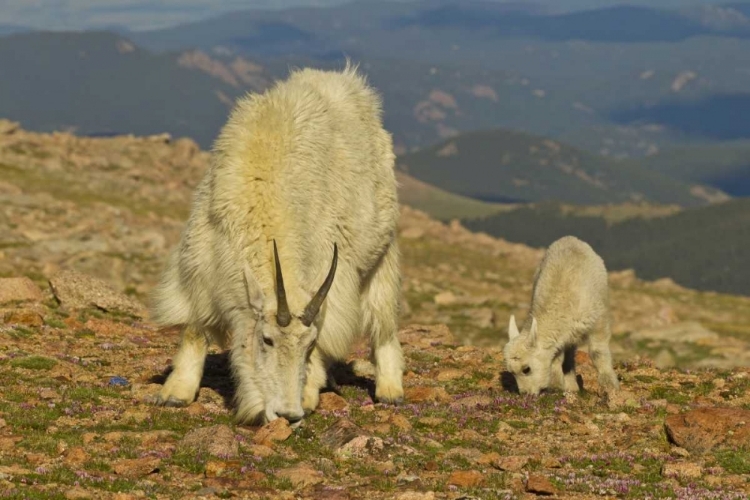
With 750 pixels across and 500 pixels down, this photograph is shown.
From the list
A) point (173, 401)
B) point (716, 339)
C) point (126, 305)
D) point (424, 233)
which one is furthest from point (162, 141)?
point (173, 401)

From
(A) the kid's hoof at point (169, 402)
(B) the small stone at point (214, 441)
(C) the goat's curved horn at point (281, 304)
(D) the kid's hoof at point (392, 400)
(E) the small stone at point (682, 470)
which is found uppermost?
(C) the goat's curved horn at point (281, 304)

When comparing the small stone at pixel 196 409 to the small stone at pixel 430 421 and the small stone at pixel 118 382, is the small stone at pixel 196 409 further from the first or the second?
the small stone at pixel 430 421

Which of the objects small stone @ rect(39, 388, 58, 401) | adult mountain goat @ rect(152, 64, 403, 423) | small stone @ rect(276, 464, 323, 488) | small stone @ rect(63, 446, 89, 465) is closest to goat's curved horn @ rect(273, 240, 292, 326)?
adult mountain goat @ rect(152, 64, 403, 423)

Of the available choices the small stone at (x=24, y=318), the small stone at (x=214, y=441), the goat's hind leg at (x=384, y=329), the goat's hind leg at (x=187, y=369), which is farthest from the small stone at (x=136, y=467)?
the small stone at (x=24, y=318)

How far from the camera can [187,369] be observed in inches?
608

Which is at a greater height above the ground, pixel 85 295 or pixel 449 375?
pixel 449 375

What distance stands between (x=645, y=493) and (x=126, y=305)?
16962mm

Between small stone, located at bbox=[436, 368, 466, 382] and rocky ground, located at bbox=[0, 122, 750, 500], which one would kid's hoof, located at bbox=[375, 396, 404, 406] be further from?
small stone, located at bbox=[436, 368, 466, 382]

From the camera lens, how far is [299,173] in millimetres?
14836

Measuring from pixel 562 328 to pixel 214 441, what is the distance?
8397 mm

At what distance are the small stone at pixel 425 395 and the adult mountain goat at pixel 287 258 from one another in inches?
15.2

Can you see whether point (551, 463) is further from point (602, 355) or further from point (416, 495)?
point (602, 355)

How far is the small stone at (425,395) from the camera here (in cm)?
1727

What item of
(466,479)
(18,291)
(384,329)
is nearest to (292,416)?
(466,479)
